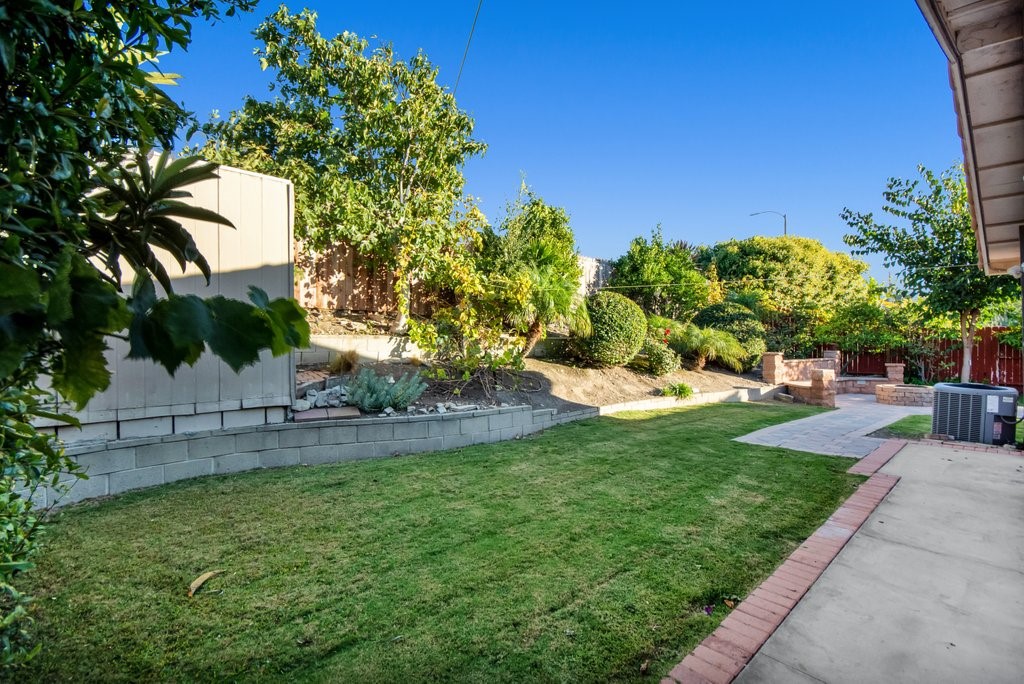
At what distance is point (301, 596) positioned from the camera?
233 cm

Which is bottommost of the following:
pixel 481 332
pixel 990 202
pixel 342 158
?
pixel 481 332

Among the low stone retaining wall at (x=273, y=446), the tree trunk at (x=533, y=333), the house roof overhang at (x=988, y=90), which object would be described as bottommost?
the low stone retaining wall at (x=273, y=446)

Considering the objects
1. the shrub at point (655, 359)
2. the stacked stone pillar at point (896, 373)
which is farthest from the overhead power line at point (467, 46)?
the stacked stone pillar at point (896, 373)

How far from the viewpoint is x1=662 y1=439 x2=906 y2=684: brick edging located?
1872 millimetres

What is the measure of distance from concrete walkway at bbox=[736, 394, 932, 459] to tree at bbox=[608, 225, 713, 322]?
179 inches

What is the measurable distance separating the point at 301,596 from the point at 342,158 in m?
7.69

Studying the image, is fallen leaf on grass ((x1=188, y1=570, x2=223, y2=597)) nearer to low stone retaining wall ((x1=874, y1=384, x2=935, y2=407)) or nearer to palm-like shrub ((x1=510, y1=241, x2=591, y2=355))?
palm-like shrub ((x1=510, y1=241, x2=591, y2=355))

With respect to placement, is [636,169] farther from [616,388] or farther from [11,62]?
[11,62]

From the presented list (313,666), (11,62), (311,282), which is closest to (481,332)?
(311,282)

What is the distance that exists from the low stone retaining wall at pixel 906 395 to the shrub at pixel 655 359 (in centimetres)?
484

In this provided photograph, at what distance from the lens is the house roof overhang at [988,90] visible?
7.28 feet

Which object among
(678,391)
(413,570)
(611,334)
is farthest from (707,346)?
(413,570)

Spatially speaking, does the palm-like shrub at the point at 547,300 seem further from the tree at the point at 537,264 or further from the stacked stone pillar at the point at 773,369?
the stacked stone pillar at the point at 773,369

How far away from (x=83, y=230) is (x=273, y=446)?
408 centimetres
